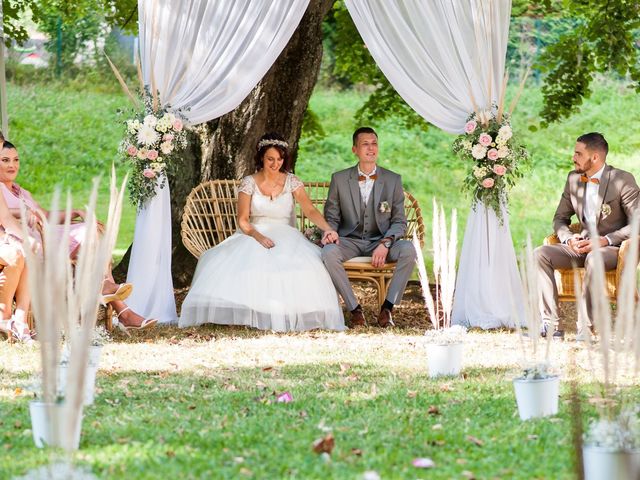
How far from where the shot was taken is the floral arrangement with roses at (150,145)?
6672mm

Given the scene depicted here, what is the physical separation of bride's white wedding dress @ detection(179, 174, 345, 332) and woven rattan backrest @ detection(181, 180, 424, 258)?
1.67 ft

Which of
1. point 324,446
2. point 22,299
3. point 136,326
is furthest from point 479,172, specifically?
point 324,446

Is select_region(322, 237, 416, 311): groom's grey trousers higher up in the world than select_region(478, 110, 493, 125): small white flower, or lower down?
lower down

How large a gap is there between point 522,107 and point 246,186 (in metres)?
10.7

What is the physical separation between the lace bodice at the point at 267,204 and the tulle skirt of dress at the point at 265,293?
15.9 inches

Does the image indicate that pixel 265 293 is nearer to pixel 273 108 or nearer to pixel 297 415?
pixel 273 108

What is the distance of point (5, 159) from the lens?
625 centimetres

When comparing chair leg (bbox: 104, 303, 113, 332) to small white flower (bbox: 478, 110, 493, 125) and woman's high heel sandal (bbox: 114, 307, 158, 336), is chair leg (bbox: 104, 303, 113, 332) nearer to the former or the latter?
woman's high heel sandal (bbox: 114, 307, 158, 336)

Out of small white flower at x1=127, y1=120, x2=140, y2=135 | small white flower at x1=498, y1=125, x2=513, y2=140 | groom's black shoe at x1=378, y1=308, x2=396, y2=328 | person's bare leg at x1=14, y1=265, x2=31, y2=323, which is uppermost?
small white flower at x1=127, y1=120, x2=140, y2=135

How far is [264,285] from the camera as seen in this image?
257 inches

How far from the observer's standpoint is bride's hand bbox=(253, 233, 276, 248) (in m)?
6.73

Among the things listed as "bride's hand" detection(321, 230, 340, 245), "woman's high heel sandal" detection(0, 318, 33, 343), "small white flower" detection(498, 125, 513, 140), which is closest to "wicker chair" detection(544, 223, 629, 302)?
"small white flower" detection(498, 125, 513, 140)

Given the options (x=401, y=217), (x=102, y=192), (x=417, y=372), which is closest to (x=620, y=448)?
(x=417, y=372)

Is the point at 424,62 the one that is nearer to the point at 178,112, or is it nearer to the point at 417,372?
the point at 178,112
